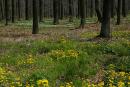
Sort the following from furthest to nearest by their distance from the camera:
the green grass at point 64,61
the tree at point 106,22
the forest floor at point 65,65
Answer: the tree at point 106,22 < the green grass at point 64,61 < the forest floor at point 65,65

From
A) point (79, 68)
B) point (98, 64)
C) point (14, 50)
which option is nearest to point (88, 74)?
point (79, 68)

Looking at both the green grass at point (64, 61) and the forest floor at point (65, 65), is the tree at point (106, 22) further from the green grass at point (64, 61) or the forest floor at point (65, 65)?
the forest floor at point (65, 65)

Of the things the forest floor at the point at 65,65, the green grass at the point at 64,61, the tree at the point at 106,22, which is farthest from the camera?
the tree at the point at 106,22

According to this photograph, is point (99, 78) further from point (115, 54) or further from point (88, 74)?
point (115, 54)

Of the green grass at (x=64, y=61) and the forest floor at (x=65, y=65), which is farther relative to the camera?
the green grass at (x=64, y=61)

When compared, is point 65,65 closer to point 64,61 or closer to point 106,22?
point 64,61

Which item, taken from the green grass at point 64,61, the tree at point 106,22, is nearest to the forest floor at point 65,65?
the green grass at point 64,61

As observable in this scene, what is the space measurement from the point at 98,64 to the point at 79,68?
1.62 meters

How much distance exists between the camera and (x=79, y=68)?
493 inches

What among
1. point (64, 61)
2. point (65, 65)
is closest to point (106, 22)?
point (64, 61)

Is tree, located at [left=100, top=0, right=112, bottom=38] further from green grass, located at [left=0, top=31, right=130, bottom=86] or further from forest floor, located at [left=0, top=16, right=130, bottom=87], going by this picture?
forest floor, located at [left=0, top=16, right=130, bottom=87]

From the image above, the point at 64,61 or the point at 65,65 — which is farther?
the point at 64,61

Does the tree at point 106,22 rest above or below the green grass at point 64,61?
above

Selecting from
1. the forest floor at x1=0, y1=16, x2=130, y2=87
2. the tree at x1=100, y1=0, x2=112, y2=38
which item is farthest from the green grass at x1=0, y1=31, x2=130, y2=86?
the tree at x1=100, y1=0, x2=112, y2=38
